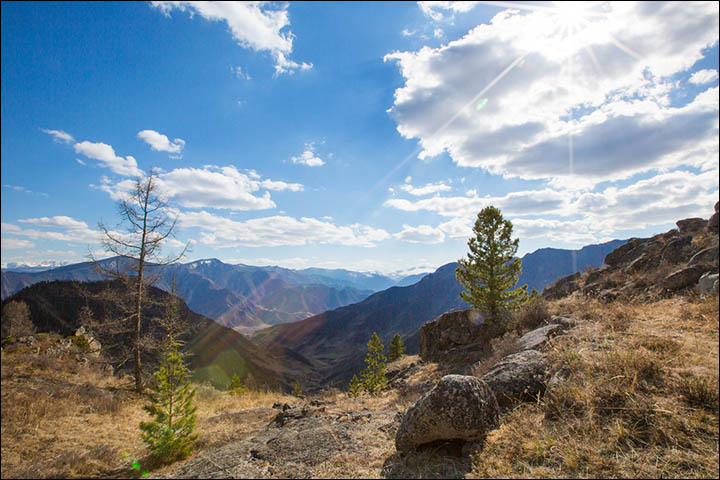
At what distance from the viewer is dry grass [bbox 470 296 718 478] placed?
11.4 ft

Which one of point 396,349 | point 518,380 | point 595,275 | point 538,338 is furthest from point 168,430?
point 396,349

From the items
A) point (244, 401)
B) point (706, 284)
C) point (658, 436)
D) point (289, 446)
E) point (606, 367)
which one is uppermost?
point (706, 284)

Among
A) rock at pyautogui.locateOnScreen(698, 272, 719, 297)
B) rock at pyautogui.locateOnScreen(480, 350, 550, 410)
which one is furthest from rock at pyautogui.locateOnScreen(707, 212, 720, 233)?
rock at pyautogui.locateOnScreen(480, 350, 550, 410)

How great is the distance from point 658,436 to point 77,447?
1207 cm

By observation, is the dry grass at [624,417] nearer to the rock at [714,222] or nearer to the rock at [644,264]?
the rock at [644,264]

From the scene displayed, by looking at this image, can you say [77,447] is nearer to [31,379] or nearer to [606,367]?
[31,379]

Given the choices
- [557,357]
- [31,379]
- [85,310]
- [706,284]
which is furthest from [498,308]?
[31,379]

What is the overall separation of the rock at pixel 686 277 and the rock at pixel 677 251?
6.60 meters

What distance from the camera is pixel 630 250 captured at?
2620 cm

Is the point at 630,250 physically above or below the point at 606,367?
above

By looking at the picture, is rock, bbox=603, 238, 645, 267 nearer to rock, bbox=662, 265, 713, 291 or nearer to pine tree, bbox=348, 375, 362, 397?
rock, bbox=662, 265, 713, 291

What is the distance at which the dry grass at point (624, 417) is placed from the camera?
3.48 m

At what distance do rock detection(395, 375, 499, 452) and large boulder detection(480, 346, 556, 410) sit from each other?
3.00ft

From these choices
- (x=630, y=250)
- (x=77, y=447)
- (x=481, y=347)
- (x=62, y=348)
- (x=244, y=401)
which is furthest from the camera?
(x=630, y=250)
